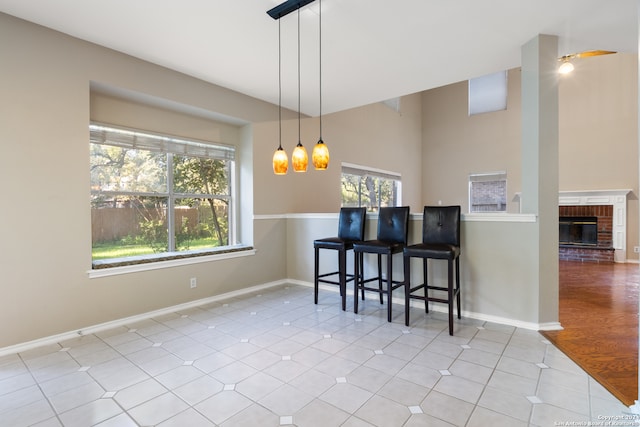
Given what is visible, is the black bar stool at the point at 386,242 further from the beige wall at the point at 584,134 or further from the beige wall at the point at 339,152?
the beige wall at the point at 584,134

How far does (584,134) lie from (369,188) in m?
4.62

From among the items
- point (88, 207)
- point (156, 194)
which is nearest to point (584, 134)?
point (156, 194)

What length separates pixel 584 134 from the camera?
6.56m

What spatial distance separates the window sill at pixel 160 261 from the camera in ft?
9.97

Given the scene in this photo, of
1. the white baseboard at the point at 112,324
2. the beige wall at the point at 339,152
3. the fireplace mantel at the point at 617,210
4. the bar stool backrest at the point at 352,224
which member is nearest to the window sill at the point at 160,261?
the white baseboard at the point at 112,324

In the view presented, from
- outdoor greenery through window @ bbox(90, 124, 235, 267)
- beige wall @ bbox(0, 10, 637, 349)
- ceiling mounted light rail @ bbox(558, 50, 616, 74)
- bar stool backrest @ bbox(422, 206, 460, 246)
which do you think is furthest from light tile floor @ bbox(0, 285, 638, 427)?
ceiling mounted light rail @ bbox(558, 50, 616, 74)

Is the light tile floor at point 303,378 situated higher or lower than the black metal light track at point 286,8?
lower

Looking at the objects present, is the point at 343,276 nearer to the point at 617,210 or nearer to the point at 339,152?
the point at 339,152

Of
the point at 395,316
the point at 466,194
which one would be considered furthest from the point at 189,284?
the point at 466,194

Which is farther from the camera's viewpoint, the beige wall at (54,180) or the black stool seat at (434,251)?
the black stool seat at (434,251)

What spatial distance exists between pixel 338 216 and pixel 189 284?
6.79ft

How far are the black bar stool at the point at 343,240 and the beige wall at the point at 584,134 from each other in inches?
219

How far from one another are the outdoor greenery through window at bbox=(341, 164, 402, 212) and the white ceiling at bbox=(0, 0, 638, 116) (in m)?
2.80

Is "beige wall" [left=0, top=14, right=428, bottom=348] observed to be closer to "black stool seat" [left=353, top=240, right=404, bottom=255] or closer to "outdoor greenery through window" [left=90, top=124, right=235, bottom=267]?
"outdoor greenery through window" [left=90, top=124, right=235, bottom=267]
